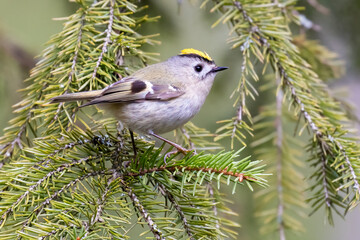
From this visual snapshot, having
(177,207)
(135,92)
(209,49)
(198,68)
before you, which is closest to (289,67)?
(198,68)

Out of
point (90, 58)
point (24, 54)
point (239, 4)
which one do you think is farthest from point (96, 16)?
point (24, 54)

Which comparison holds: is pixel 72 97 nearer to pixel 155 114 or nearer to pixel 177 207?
pixel 155 114

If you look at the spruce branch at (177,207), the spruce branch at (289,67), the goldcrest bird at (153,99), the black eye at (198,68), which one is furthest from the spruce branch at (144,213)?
the black eye at (198,68)

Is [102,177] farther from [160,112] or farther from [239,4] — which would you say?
[239,4]

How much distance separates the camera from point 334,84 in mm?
2201

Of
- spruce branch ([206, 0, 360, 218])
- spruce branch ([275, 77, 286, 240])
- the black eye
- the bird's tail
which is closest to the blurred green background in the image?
spruce branch ([275, 77, 286, 240])

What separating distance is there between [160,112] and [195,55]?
0.33 meters

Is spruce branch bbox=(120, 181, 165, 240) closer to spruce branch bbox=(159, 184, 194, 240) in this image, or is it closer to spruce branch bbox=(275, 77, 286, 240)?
spruce branch bbox=(159, 184, 194, 240)

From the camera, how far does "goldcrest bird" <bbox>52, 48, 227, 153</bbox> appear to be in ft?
4.52

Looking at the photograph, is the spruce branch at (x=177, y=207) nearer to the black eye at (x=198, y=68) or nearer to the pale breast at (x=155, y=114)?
the pale breast at (x=155, y=114)

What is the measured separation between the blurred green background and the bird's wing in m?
0.50

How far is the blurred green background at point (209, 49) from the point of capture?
6.14 ft

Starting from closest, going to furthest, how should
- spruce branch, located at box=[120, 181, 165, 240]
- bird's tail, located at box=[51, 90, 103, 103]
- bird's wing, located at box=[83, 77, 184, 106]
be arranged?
1. spruce branch, located at box=[120, 181, 165, 240]
2. bird's tail, located at box=[51, 90, 103, 103]
3. bird's wing, located at box=[83, 77, 184, 106]

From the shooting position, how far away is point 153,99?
148cm
